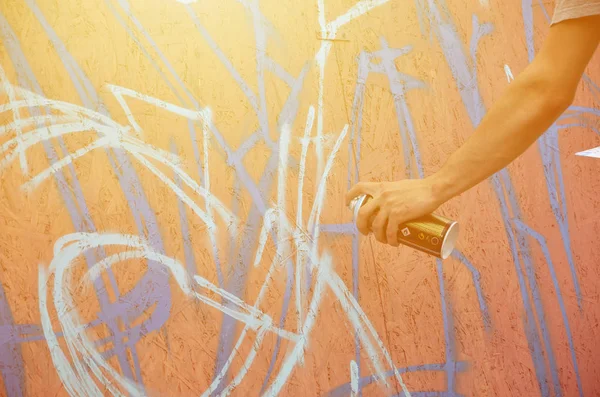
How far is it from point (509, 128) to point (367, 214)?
1.08 ft

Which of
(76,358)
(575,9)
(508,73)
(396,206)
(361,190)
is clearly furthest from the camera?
(508,73)

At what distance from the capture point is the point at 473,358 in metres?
1.95

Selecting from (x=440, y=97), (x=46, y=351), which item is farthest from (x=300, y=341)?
(x=440, y=97)

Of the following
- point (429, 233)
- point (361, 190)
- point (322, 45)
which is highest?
point (322, 45)

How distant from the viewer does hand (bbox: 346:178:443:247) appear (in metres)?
1.20

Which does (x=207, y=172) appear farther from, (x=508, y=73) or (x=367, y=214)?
(x=508, y=73)

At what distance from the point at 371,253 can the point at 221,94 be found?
28.3 inches

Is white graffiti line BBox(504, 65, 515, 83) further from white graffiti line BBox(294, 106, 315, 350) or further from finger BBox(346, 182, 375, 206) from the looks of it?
finger BBox(346, 182, 375, 206)

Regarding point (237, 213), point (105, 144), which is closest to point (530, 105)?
point (237, 213)

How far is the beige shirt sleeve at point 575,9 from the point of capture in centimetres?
108

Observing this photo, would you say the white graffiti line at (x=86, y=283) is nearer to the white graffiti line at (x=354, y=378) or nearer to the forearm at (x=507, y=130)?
the white graffiti line at (x=354, y=378)

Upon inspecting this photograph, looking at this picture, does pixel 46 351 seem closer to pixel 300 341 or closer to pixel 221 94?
pixel 300 341

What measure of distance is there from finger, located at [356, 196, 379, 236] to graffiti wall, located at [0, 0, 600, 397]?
0.68 metres

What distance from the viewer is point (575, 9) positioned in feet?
3.61
